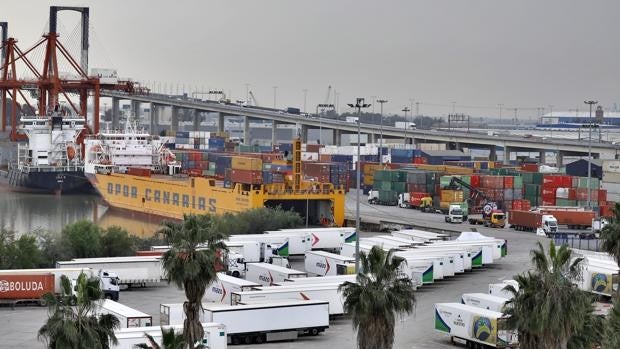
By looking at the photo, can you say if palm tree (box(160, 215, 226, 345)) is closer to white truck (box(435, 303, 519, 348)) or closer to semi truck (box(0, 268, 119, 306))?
white truck (box(435, 303, 519, 348))

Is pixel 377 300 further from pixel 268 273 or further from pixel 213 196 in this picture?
pixel 213 196

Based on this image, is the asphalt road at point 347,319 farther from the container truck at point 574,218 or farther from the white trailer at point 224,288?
the container truck at point 574,218

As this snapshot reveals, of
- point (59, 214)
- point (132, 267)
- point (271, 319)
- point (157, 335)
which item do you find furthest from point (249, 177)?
point (157, 335)

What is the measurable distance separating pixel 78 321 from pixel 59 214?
59162 mm

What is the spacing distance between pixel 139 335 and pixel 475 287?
51.3ft

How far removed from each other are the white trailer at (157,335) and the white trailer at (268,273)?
8465 millimetres

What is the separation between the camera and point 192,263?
2216cm

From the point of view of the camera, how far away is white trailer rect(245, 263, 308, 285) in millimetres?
34938

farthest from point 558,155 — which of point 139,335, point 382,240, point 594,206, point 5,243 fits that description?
point 139,335

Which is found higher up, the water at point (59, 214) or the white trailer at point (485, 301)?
the white trailer at point (485, 301)

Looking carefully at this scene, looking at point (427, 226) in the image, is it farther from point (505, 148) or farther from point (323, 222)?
point (505, 148)

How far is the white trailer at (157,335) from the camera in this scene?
2392 centimetres

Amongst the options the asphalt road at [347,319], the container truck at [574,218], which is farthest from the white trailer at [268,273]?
the container truck at [574,218]

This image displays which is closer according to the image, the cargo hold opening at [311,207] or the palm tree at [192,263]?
the palm tree at [192,263]
